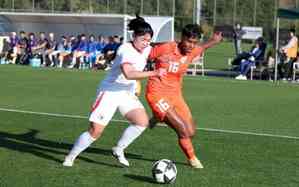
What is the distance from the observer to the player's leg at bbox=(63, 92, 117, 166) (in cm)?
905

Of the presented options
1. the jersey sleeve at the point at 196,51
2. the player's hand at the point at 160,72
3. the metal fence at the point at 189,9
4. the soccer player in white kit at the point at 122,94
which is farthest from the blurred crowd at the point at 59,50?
the player's hand at the point at 160,72

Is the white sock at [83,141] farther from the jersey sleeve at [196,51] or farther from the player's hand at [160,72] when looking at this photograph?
the jersey sleeve at [196,51]

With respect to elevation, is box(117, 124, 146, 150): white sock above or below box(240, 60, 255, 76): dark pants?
above

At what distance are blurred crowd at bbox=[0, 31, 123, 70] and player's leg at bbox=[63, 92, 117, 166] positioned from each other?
22.4 metres

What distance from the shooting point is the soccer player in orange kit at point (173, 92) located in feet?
30.5

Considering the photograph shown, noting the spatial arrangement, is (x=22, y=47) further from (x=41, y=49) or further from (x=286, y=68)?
(x=286, y=68)

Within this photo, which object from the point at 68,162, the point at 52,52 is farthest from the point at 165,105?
the point at 52,52

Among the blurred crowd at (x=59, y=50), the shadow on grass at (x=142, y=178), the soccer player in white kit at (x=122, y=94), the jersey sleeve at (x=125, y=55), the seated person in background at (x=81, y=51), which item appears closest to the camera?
the shadow on grass at (x=142, y=178)

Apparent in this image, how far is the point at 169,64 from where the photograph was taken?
930cm

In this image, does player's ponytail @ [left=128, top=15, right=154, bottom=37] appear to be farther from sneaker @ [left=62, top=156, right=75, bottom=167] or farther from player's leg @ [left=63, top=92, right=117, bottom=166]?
sneaker @ [left=62, top=156, right=75, bottom=167]

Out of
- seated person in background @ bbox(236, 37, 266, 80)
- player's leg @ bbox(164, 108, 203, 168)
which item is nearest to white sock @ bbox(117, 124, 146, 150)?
player's leg @ bbox(164, 108, 203, 168)

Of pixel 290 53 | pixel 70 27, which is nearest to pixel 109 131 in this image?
pixel 290 53

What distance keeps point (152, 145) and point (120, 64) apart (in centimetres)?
254

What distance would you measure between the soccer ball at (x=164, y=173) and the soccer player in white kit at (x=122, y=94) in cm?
111
